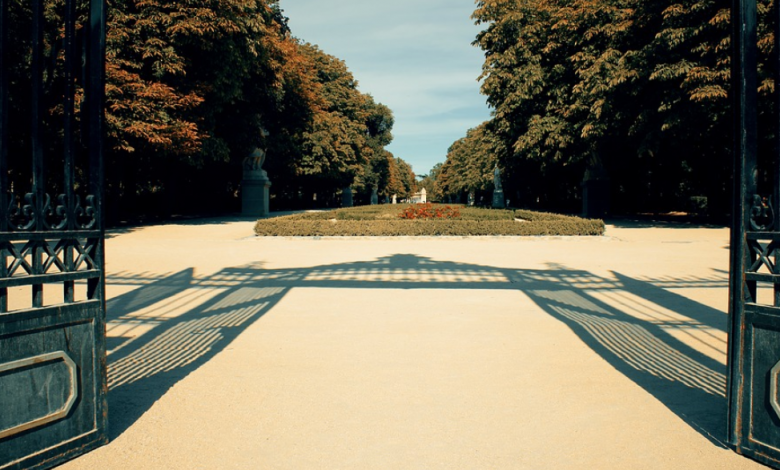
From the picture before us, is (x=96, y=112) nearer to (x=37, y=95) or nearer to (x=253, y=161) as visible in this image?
(x=37, y=95)

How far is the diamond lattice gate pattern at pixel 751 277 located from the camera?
2947 millimetres

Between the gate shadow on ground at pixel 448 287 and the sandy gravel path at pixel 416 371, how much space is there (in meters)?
0.03

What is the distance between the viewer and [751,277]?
3.10 meters

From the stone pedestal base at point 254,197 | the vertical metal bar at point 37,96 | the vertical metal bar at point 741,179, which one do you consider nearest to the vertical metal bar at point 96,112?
the vertical metal bar at point 37,96

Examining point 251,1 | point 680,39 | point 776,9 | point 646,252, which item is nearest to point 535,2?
point 680,39

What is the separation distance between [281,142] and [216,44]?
13029 millimetres

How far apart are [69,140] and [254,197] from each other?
3334cm

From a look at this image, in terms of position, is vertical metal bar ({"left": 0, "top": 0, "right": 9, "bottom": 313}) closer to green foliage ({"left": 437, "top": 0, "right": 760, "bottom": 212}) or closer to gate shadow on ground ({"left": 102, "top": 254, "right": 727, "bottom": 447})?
gate shadow on ground ({"left": 102, "top": 254, "right": 727, "bottom": 447})

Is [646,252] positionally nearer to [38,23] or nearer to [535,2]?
[38,23]

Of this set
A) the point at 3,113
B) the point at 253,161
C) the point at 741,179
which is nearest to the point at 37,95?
the point at 3,113

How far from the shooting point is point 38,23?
309 centimetres

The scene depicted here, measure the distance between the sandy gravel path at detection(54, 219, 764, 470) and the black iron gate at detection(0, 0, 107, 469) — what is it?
0.95ft

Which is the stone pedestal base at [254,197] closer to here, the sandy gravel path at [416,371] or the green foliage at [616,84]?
the green foliage at [616,84]

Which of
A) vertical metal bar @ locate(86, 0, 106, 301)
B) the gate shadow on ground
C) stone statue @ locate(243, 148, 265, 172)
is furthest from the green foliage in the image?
vertical metal bar @ locate(86, 0, 106, 301)
